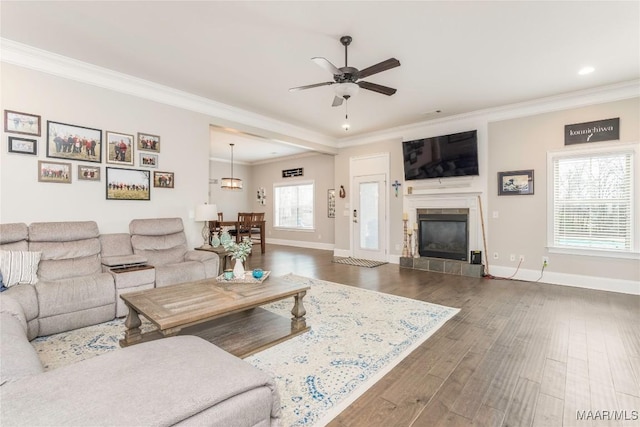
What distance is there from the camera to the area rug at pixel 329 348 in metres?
1.91

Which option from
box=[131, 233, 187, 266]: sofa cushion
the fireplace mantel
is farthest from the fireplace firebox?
box=[131, 233, 187, 266]: sofa cushion

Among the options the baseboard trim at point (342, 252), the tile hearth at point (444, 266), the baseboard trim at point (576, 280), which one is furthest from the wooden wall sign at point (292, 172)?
the baseboard trim at point (576, 280)

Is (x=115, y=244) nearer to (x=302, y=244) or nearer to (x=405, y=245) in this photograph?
(x=405, y=245)

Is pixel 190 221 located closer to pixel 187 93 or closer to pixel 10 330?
pixel 187 93

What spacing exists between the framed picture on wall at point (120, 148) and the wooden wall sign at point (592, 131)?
640 cm

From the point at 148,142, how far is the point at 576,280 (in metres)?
6.65

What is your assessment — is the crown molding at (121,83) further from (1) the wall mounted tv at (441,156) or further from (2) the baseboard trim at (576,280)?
(2) the baseboard trim at (576,280)

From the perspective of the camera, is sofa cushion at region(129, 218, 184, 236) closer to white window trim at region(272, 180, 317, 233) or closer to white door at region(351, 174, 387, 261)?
Answer: white door at region(351, 174, 387, 261)

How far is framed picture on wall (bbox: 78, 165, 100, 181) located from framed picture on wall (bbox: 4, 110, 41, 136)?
0.54 meters

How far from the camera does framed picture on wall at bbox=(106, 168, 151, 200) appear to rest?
3.99 m

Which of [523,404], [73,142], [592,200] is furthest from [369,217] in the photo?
[73,142]

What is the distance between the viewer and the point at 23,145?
3.37m

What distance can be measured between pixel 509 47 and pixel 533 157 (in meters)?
2.34

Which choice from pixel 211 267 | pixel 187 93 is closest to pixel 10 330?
pixel 211 267
